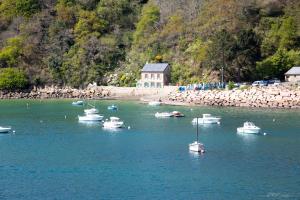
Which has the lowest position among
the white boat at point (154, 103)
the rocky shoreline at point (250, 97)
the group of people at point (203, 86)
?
the white boat at point (154, 103)

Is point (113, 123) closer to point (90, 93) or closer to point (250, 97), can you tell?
point (250, 97)

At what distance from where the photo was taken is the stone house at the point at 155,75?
332ft

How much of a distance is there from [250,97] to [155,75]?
58.4 feet

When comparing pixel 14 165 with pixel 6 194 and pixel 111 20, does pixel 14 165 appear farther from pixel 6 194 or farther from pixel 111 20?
pixel 111 20

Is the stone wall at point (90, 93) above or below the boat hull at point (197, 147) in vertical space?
above

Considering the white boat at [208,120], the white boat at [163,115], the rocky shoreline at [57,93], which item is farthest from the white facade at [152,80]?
the white boat at [208,120]

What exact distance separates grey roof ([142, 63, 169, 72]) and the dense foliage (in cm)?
190

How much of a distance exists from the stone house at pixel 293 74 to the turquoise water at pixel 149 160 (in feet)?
42.9

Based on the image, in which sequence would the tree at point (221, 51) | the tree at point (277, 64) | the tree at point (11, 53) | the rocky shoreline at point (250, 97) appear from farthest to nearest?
the tree at point (11, 53) → the tree at point (277, 64) → the tree at point (221, 51) → the rocky shoreline at point (250, 97)

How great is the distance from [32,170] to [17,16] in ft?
256

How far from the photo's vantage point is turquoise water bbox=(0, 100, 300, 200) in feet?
145

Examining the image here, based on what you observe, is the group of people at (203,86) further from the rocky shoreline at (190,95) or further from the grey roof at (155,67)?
the grey roof at (155,67)

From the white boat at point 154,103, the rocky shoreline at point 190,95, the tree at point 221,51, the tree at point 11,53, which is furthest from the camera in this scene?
the tree at point 11,53

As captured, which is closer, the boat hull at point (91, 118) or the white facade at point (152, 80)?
the boat hull at point (91, 118)
